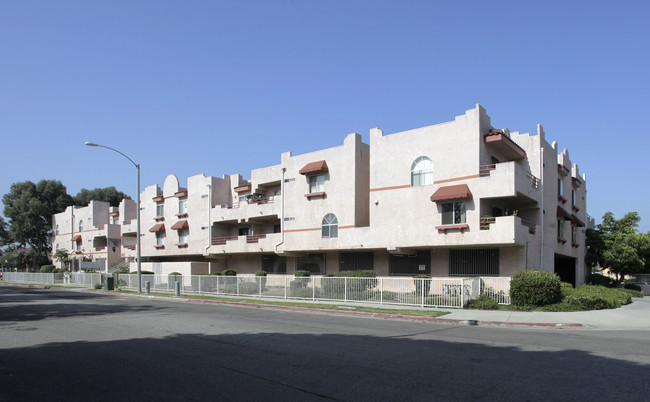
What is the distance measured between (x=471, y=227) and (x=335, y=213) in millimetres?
9912

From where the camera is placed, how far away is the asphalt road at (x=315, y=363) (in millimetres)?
6504

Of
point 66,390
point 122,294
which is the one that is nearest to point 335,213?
point 122,294

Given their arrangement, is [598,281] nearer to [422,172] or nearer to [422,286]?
[422,172]

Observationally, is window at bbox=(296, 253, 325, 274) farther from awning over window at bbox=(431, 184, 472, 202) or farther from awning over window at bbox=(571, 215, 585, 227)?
awning over window at bbox=(571, 215, 585, 227)

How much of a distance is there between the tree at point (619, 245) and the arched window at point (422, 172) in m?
18.9

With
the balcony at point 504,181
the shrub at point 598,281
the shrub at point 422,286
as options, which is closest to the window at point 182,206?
the balcony at point 504,181

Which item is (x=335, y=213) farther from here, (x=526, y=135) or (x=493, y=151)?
(x=526, y=135)

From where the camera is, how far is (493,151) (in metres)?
27.0

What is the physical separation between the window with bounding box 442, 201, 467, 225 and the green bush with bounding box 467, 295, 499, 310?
21.5 feet

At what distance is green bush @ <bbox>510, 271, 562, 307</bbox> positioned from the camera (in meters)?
18.8

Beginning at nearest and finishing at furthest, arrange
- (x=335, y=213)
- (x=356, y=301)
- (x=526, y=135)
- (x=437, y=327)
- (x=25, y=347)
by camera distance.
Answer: (x=25, y=347)
(x=437, y=327)
(x=356, y=301)
(x=526, y=135)
(x=335, y=213)

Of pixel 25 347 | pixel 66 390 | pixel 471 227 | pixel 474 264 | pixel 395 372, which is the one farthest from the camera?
pixel 474 264

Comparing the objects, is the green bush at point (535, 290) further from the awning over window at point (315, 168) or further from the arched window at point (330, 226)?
the awning over window at point (315, 168)

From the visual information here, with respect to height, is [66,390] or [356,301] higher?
[66,390]
